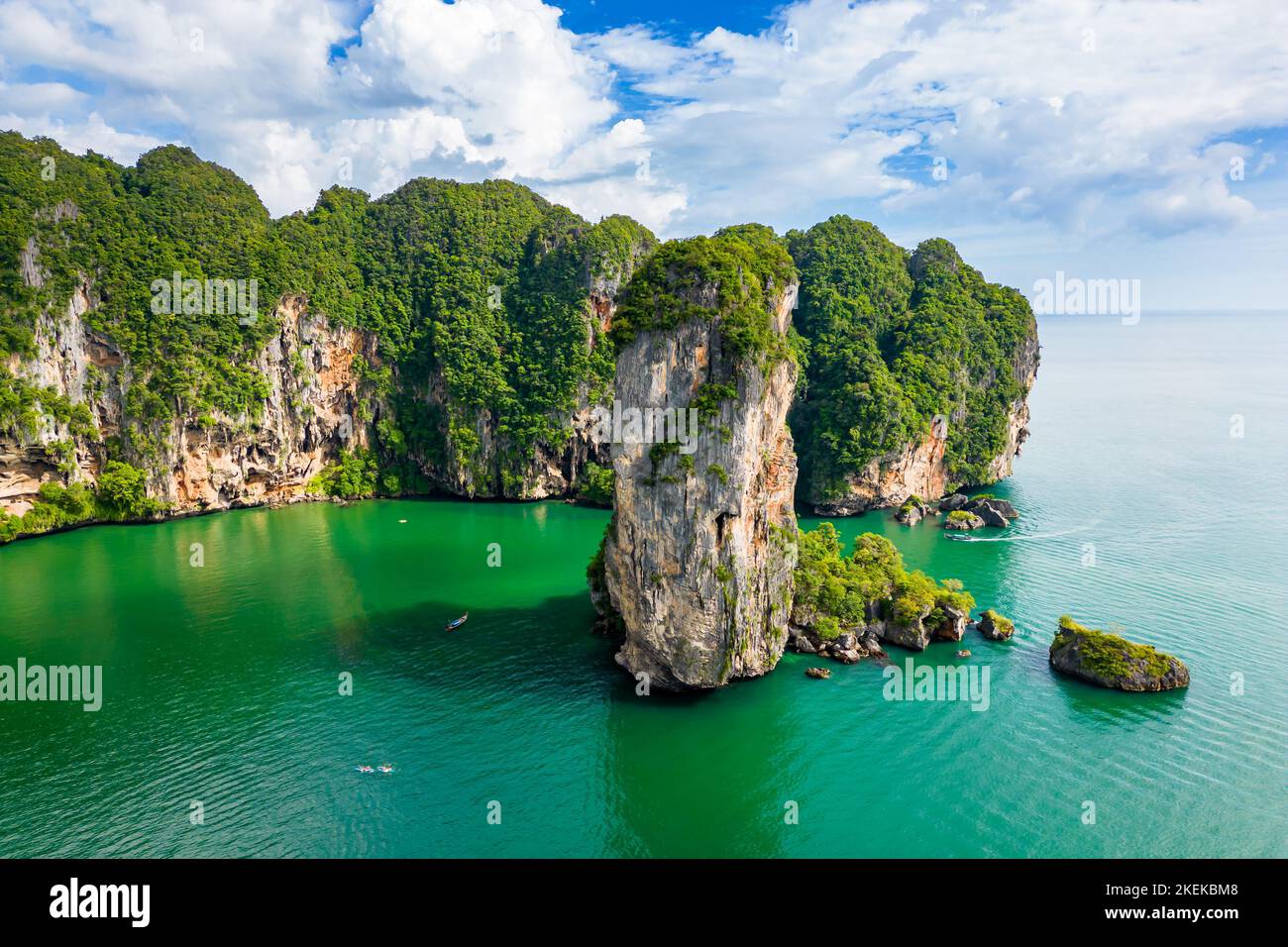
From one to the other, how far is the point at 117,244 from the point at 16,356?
11894 millimetres

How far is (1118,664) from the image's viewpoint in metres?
30.5

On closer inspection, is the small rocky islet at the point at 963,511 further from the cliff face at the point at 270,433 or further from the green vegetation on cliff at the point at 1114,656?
the cliff face at the point at 270,433

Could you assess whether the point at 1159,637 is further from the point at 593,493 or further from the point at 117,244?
the point at 117,244

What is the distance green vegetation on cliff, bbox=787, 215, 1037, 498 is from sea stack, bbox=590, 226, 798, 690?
97.1 feet

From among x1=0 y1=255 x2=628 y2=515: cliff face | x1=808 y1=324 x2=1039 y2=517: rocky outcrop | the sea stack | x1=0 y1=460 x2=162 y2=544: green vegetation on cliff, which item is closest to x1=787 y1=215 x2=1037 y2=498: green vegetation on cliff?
x1=808 y1=324 x2=1039 y2=517: rocky outcrop

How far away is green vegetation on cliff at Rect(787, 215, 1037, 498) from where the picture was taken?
57.8m

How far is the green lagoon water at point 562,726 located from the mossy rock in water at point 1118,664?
778 millimetres

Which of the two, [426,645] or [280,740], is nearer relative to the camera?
[280,740]

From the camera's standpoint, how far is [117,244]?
5697 cm

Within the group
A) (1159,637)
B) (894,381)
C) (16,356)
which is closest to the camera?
(1159,637)

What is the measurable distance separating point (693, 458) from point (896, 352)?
43.3m

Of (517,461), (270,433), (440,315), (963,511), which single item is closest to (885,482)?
(963,511)

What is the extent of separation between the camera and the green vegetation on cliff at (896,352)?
57.8 metres
